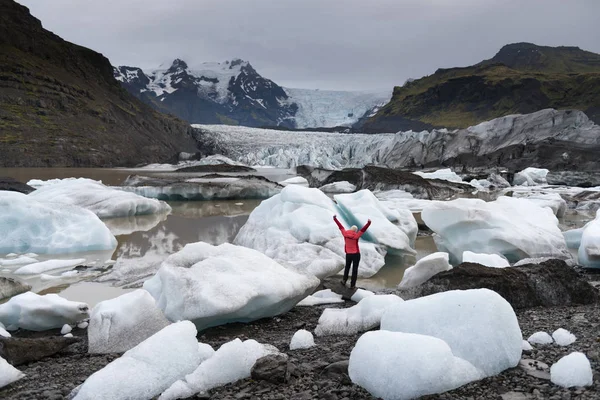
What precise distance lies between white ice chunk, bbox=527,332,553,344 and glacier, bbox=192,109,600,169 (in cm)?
3436

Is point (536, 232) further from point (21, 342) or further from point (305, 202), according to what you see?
point (21, 342)

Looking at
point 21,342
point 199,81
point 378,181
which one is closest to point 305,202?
point 21,342

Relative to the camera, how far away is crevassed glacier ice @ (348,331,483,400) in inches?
110

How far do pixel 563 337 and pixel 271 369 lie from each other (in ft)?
7.18

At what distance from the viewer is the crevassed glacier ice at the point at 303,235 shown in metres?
8.21

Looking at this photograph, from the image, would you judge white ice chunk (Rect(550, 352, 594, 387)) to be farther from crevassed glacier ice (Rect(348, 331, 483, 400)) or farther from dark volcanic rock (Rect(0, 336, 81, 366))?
dark volcanic rock (Rect(0, 336, 81, 366))

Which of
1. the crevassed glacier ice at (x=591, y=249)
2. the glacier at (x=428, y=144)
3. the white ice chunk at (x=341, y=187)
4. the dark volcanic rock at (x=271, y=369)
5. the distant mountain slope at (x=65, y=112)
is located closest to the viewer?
the dark volcanic rock at (x=271, y=369)

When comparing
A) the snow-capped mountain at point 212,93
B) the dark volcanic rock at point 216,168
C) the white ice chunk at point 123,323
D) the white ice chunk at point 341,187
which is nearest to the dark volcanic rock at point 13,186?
the white ice chunk at point 341,187

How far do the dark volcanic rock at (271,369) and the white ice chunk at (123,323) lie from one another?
1.63 meters

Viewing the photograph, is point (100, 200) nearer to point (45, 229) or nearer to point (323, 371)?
point (45, 229)

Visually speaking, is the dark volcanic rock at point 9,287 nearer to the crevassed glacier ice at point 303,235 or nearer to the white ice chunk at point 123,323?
the white ice chunk at point 123,323

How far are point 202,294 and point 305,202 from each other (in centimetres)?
515

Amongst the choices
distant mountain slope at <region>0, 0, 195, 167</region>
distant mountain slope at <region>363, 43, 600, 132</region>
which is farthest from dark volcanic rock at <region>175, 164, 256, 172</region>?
distant mountain slope at <region>363, 43, 600, 132</region>

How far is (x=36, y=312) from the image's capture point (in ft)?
16.9
